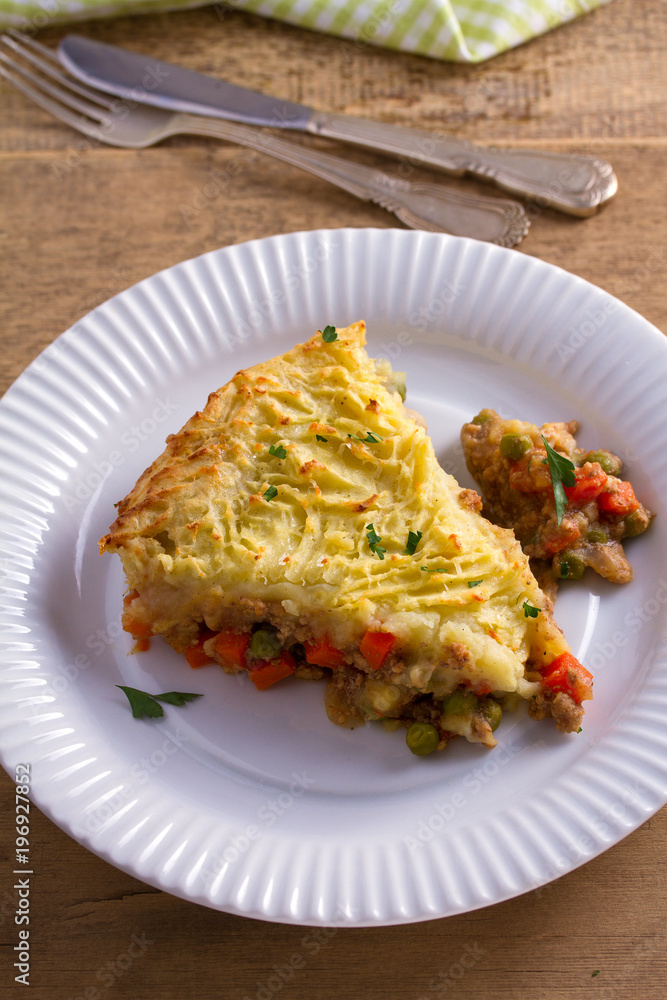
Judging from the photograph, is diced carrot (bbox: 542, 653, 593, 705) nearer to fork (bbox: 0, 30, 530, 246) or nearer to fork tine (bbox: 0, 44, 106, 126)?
fork (bbox: 0, 30, 530, 246)

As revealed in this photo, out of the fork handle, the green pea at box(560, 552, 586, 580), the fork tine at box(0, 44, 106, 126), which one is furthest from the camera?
the fork tine at box(0, 44, 106, 126)

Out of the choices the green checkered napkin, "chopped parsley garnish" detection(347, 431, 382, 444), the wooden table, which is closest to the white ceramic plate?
the wooden table

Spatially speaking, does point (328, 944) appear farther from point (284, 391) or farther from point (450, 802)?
point (284, 391)

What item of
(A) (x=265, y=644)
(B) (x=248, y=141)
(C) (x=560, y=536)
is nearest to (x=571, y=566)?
(C) (x=560, y=536)

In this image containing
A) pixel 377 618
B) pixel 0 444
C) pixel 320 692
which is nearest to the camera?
pixel 377 618

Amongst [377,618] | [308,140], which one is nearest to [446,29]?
[308,140]

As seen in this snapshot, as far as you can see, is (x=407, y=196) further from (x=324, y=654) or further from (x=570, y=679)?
(x=570, y=679)
